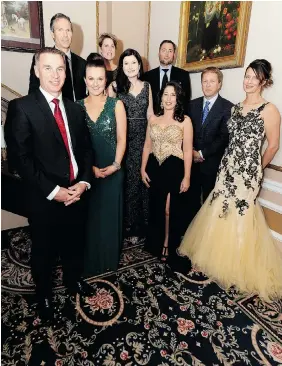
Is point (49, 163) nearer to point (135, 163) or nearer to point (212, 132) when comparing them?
point (135, 163)

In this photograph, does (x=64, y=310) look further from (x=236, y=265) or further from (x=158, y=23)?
(x=158, y=23)

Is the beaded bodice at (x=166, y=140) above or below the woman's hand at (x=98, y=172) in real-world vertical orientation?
above

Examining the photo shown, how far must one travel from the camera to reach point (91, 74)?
2439 millimetres

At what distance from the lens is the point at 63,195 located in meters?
2.12

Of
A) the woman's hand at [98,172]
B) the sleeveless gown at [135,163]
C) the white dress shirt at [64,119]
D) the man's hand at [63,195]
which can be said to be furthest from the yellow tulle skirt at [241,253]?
the man's hand at [63,195]

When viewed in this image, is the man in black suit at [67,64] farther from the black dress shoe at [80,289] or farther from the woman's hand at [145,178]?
the black dress shoe at [80,289]

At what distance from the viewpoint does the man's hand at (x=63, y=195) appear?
209cm

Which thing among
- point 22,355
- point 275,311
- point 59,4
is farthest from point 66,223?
point 59,4

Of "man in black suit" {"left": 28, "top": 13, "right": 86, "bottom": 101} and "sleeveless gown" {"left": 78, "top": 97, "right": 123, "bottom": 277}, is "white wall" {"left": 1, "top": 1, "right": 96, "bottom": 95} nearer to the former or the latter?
"man in black suit" {"left": 28, "top": 13, "right": 86, "bottom": 101}

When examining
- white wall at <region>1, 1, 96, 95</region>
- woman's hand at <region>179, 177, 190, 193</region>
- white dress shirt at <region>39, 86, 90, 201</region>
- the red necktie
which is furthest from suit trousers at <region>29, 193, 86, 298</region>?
white wall at <region>1, 1, 96, 95</region>

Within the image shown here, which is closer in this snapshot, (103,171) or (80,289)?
(80,289)

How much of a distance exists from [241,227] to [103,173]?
1.50 meters

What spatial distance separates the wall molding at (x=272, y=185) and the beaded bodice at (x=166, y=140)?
95 centimetres

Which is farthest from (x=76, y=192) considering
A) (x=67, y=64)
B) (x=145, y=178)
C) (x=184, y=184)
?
(x=67, y=64)
